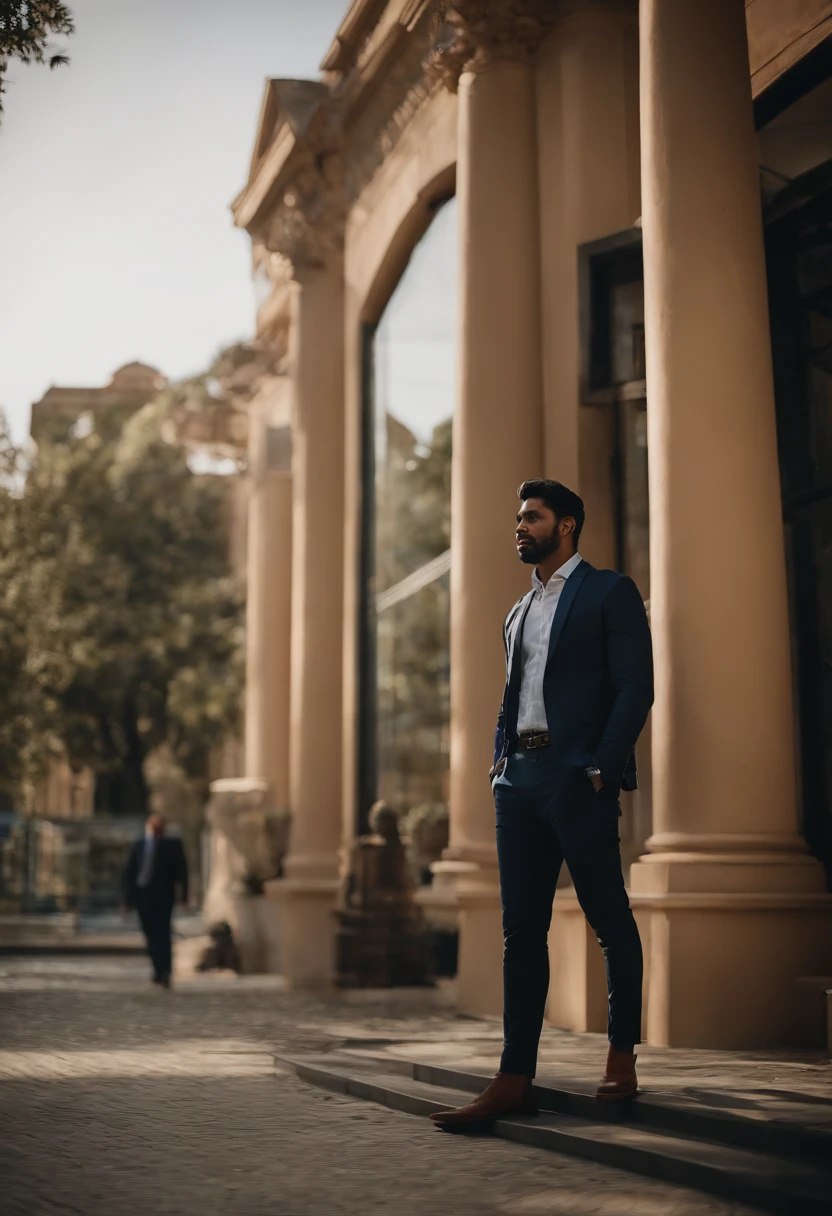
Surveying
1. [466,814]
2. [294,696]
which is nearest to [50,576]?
[294,696]

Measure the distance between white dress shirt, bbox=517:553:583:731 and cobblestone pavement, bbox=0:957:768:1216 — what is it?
4.82 ft

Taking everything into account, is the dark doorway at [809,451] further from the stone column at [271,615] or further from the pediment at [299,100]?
the stone column at [271,615]

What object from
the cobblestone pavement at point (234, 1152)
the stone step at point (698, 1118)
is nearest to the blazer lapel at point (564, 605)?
the stone step at point (698, 1118)

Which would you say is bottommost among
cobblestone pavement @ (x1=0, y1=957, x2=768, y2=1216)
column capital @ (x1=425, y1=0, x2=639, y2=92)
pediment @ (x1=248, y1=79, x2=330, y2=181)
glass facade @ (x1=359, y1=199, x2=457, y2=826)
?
cobblestone pavement @ (x1=0, y1=957, x2=768, y2=1216)

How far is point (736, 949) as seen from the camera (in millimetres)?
8602

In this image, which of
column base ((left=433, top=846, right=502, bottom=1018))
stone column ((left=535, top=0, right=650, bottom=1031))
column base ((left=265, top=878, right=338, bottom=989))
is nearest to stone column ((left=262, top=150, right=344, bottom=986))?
column base ((left=265, top=878, right=338, bottom=989))

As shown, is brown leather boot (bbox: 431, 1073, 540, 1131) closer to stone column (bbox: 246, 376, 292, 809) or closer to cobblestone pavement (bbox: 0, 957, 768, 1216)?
cobblestone pavement (bbox: 0, 957, 768, 1216)

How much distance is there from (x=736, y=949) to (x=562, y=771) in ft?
9.77

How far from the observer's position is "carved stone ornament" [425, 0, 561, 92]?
1227 cm

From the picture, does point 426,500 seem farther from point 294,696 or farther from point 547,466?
point 547,466

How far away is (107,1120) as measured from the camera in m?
6.62

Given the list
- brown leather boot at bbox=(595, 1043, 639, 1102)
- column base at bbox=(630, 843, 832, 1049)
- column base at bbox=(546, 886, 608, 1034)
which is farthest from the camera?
column base at bbox=(546, 886, 608, 1034)

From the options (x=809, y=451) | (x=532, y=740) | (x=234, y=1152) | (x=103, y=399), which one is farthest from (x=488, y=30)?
(x=103, y=399)

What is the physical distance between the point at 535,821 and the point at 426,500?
11.6 m
